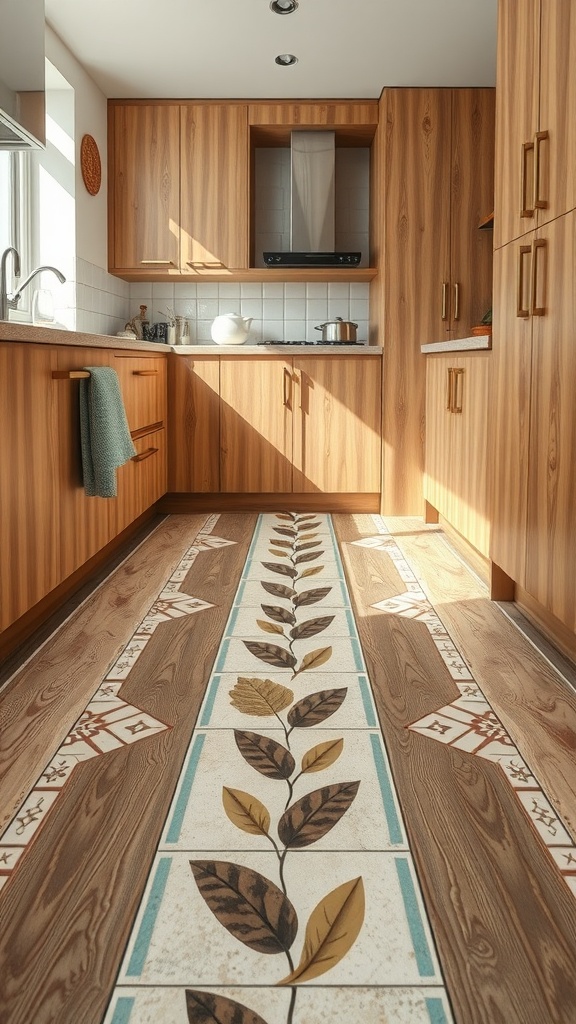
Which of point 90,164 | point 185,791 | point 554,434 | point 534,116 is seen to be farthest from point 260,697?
point 90,164

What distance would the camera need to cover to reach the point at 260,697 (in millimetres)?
2145

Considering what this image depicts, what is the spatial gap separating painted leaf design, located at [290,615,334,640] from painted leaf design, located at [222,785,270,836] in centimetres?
98

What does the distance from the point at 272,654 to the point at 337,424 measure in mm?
2593

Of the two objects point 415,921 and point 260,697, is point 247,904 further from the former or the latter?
point 260,697

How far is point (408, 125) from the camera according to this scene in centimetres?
466

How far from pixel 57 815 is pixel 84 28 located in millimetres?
3670

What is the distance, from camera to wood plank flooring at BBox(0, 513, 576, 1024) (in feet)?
3.80

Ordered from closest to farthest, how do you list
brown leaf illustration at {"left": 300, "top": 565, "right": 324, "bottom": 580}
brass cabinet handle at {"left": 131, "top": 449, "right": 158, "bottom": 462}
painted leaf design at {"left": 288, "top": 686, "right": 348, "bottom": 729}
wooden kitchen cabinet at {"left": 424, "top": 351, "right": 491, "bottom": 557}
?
painted leaf design at {"left": 288, "top": 686, "right": 348, "bottom": 729} < wooden kitchen cabinet at {"left": 424, "top": 351, "right": 491, "bottom": 557} < brown leaf illustration at {"left": 300, "top": 565, "right": 324, "bottom": 580} < brass cabinet handle at {"left": 131, "top": 449, "right": 158, "bottom": 462}

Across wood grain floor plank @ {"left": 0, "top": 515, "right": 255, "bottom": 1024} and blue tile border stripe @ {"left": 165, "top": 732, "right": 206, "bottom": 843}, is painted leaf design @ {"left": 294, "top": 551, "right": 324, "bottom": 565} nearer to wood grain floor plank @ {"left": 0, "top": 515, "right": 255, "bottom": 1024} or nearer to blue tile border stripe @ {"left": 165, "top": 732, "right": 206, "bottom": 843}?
wood grain floor plank @ {"left": 0, "top": 515, "right": 255, "bottom": 1024}

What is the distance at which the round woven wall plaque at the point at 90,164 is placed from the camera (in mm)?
4455

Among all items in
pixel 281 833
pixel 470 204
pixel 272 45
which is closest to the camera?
pixel 281 833

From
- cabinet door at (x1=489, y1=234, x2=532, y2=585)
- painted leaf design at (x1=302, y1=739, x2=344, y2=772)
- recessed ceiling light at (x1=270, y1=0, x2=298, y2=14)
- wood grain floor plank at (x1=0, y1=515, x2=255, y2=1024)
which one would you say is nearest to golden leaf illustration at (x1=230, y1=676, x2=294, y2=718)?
wood grain floor plank at (x1=0, y1=515, x2=255, y2=1024)

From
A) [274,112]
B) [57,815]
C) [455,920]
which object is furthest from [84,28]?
[455,920]

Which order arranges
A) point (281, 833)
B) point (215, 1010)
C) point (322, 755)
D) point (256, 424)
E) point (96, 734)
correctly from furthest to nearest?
point (256, 424) → point (96, 734) → point (322, 755) → point (281, 833) → point (215, 1010)
